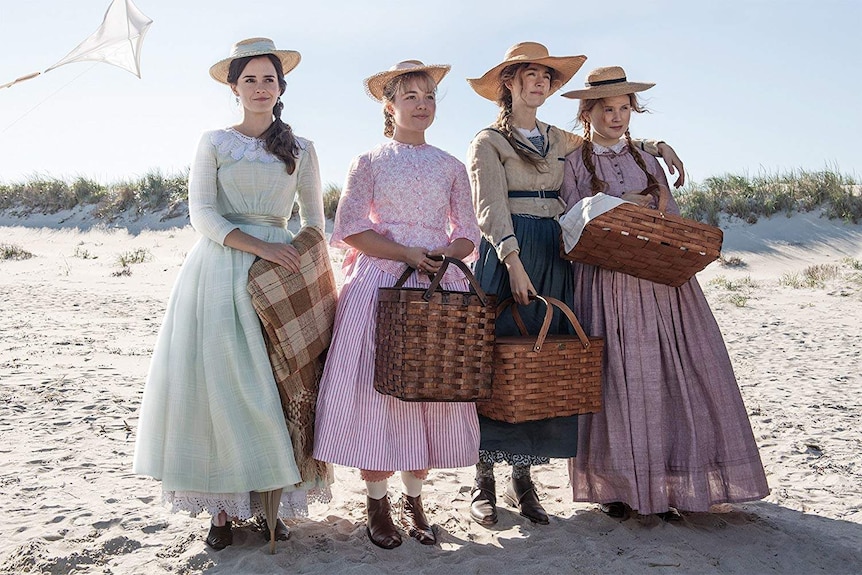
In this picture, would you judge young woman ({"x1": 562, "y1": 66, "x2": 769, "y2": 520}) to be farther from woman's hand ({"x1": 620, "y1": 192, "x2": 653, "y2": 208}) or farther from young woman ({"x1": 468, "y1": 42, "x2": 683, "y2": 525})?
young woman ({"x1": 468, "y1": 42, "x2": 683, "y2": 525})

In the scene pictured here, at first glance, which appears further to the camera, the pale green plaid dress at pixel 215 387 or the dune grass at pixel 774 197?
the dune grass at pixel 774 197

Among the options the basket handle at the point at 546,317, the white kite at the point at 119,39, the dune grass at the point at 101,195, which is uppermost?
the dune grass at the point at 101,195

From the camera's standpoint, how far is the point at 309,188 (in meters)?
3.50

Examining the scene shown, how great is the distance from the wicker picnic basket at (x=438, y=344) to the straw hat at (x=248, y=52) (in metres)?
1.18

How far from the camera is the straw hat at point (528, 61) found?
3663mm

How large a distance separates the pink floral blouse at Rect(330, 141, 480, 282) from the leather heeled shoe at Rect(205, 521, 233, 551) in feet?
4.25

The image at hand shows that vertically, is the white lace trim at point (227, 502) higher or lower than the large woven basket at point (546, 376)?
lower

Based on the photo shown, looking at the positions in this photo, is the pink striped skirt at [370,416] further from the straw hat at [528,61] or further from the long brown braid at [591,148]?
the straw hat at [528,61]

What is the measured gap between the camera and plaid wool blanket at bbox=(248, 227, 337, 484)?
3.18 meters

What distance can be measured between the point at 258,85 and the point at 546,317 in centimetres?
154

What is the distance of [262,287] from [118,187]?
55.0ft

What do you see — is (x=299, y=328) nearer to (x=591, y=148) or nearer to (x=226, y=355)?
(x=226, y=355)

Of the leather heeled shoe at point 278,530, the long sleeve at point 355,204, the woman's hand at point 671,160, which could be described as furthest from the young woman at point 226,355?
the woman's hand at point 671,160

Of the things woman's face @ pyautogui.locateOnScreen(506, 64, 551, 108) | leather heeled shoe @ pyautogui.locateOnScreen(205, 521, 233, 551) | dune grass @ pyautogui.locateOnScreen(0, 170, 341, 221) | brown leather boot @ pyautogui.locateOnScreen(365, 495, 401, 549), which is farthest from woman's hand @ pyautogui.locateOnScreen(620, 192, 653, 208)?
dune grass @ pyautogui.locateOnScreen(0, 170, 341, 221)
